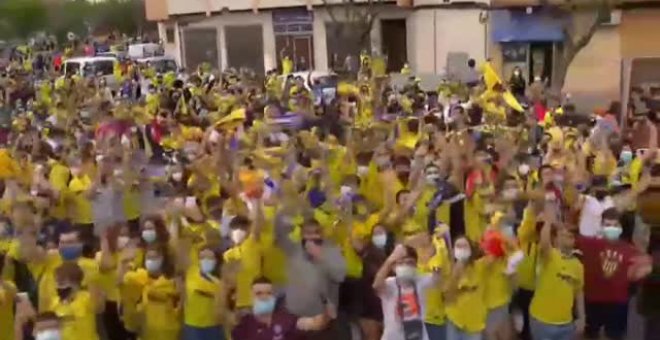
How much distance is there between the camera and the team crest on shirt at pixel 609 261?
7.97m

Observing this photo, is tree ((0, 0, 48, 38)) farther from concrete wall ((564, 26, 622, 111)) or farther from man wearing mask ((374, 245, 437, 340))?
man wearing mask ((374, 245, 437, 340))

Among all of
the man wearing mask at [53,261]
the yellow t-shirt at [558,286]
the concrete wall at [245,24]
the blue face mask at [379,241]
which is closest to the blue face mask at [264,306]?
the man wearing mask at [53,261]

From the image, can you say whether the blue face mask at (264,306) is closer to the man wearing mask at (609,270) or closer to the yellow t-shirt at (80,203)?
the man wearing mask at (609,270)

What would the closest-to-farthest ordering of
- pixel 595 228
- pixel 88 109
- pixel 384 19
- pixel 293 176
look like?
pixel 595 228
pixel 293 176
pixel 88 109
pixel 384 19

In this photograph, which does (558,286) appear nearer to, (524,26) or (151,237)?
(151,237)

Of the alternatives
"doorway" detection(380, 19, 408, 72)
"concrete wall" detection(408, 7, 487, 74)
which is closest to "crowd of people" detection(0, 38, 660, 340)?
"concrete wall" detection(408, 7, 487, 74)

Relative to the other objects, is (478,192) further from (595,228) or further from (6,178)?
(6,178)

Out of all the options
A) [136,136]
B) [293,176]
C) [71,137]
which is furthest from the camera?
[136,136]

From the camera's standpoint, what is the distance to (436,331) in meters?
7.54

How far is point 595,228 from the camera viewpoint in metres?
8.43

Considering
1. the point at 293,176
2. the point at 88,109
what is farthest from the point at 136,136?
the point at 293,176

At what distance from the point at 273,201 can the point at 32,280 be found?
1946mm

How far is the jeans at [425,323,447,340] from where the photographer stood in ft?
24.7

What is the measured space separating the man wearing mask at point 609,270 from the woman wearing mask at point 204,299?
2664mm
